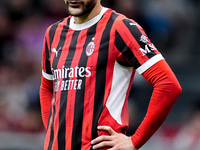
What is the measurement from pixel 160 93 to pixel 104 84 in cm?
32

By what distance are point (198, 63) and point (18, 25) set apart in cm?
264

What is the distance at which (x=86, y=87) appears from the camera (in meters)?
2.60

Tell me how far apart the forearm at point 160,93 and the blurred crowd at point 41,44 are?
110 inches

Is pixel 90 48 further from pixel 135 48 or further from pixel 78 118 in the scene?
pixel 78 118

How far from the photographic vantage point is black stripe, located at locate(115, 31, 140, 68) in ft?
8.38

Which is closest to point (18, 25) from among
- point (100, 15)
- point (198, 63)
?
point (198, 63)

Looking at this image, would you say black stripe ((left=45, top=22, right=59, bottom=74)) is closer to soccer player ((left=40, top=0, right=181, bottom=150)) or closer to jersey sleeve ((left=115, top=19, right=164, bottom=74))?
soccer player ((left=40, top=0, right=181, bottom=150))

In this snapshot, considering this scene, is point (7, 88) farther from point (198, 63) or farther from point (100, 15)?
point (100, 15)

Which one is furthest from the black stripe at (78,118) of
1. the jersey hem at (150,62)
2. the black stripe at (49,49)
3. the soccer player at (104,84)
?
the black stripe at (49,49)

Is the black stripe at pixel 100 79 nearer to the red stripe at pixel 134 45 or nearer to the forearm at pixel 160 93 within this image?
the red stripe at pixel 134 45

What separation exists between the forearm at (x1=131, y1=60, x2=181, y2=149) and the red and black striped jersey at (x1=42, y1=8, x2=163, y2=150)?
6 cm

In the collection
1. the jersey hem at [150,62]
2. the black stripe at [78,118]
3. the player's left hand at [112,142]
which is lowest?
the player's left hand at [112,142]

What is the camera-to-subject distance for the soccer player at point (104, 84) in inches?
99.7

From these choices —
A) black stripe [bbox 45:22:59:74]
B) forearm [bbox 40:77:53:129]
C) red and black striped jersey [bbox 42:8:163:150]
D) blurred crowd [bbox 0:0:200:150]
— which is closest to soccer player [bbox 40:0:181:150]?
red and black striped jersey [bbox 42:8:163:150]
